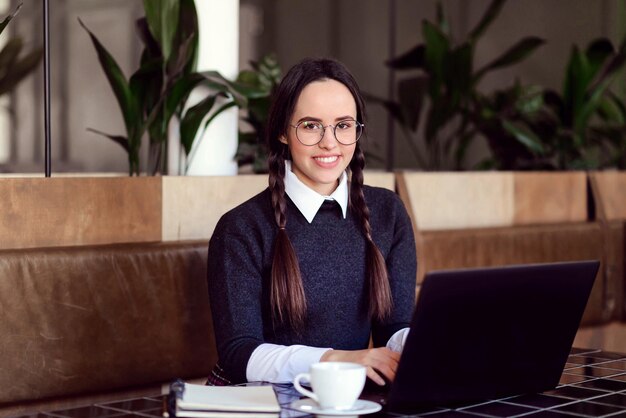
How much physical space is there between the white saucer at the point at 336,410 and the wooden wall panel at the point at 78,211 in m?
0.98

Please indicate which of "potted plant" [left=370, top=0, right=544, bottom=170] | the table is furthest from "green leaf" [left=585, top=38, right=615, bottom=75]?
the table

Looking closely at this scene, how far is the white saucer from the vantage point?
4.37 feet

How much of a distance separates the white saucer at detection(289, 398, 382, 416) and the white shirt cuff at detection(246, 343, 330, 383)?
0.88 feet

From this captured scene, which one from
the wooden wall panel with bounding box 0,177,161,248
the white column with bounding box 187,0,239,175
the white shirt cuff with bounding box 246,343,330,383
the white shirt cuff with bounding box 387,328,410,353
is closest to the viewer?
the white shirt cuff with bounding box 246,343,330,383

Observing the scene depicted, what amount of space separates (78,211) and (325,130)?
0.66m

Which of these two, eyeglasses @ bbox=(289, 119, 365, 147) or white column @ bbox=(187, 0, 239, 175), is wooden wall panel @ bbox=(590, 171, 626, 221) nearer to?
white column @ bbox=(187, 0, 239, 175)

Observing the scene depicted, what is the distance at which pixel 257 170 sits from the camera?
9.45 feet

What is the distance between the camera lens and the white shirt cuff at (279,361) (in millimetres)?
1703

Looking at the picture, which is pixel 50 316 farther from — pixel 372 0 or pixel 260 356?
pixel 372 0

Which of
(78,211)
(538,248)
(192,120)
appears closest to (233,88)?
(192,120)

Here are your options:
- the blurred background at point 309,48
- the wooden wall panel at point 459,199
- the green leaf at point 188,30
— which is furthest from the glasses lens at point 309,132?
the blurred background at point 309,48

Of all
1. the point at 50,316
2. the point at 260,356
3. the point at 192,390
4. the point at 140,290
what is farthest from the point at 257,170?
the point at 192,390

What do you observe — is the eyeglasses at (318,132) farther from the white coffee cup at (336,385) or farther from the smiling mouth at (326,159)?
the white coffee cup at (336,385)

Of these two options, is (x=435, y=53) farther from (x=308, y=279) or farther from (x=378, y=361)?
(x=378, y=361)
